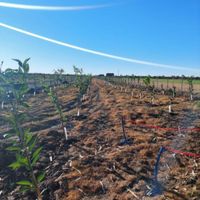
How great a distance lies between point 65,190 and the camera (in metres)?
7.69

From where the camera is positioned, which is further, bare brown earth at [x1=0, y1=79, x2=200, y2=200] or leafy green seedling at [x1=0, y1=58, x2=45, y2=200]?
bare brown earth at [x1=0, y1=79, x2=200, y2=200]

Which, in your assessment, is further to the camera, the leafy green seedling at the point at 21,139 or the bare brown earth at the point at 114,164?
the bare brown earth at the point at 114,164

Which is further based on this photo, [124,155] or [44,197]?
[124,155]

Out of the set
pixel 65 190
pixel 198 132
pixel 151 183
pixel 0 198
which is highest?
pixel 198 132

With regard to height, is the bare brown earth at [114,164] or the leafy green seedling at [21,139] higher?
the leafy green seedling at [21,139]

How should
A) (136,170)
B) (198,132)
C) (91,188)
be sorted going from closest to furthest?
(91,188) < (136,170) < (198,132)

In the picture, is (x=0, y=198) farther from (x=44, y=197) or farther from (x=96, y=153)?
(x=96, y=153)

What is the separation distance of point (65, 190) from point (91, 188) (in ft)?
2.73

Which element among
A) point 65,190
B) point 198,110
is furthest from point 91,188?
point 198,110

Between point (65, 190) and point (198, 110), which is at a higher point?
point (198, 110)

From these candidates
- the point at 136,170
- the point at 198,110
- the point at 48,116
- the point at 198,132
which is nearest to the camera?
the point at 136,170

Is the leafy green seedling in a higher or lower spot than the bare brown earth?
higher

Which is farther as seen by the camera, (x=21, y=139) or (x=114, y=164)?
(x=114, y=164)

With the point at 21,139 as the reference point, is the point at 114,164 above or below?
below
